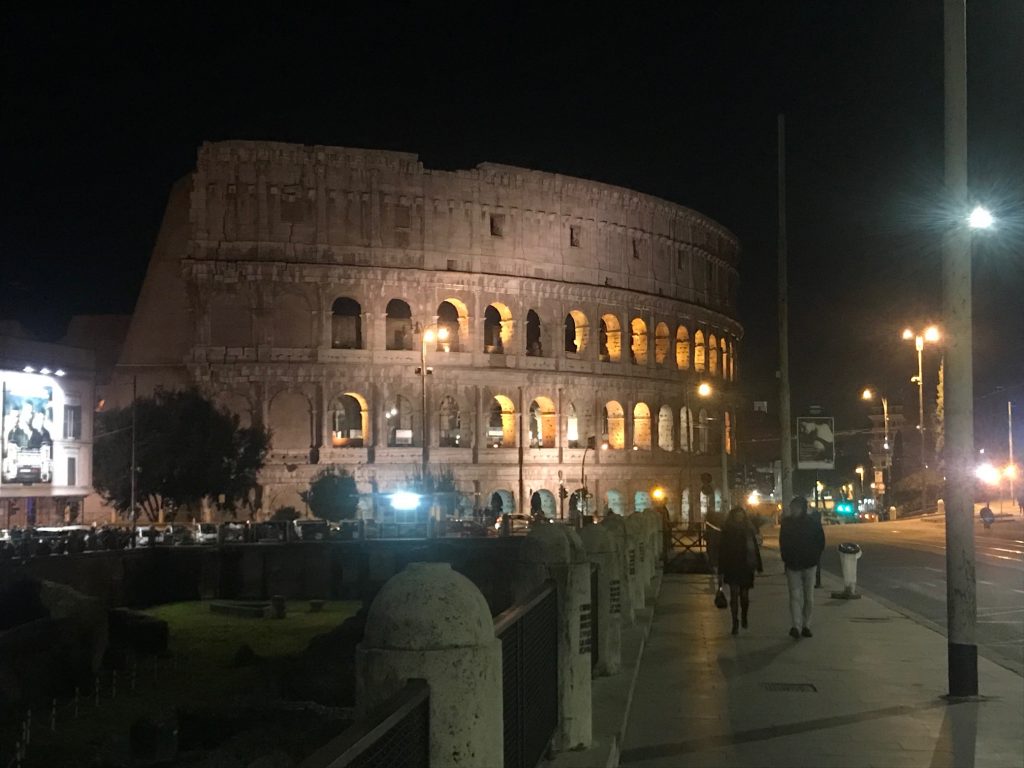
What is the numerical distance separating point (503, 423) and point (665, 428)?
48.8 ft

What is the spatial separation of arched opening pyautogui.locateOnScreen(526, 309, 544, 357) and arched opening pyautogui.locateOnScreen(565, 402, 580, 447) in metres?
4.02

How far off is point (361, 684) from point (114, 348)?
90.1 meters

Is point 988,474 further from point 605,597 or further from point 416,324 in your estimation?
point 605,597

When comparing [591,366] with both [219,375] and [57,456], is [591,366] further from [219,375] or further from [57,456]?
[57,456]

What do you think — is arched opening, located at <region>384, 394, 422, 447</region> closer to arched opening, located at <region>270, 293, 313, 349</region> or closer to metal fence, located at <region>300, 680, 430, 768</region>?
arched opening, located at <region>270, 293, 313, 349</region>

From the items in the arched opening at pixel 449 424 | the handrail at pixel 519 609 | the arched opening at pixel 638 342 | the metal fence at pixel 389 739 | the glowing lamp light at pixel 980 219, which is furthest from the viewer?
the arched opening at pixel 638 342

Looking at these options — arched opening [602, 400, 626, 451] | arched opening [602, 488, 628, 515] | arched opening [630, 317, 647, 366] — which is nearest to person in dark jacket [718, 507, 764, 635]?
arched opening [602, 488, 628, 515]

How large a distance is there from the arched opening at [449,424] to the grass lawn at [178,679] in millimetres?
23141

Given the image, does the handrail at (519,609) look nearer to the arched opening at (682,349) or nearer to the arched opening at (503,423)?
the arched opening at (503,423)

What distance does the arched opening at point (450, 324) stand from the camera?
75.2 m

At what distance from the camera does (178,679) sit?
107 feet

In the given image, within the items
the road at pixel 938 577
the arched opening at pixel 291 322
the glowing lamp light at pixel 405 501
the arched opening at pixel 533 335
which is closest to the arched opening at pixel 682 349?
the arched opening at pixel 533 335

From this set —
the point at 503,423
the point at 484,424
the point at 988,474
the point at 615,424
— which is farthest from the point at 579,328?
the point at 988,474

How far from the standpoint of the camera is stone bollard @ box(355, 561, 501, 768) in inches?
172
